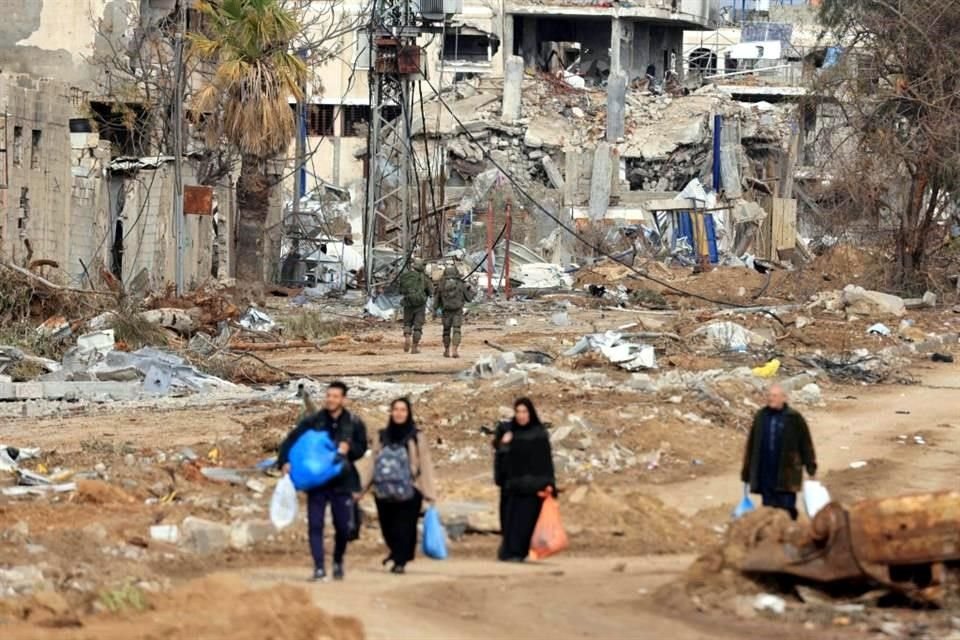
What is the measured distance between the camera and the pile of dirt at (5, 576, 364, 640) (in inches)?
414

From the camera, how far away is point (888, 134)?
4022cm

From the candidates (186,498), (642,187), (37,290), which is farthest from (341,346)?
(642,187)

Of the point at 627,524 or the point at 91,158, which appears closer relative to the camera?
Result: the point at 627,524

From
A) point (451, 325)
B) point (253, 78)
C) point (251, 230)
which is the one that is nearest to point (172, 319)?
point (451, 325)

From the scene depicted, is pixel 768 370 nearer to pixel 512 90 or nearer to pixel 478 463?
pixel 478 463

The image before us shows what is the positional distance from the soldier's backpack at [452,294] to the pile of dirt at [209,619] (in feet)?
54.9

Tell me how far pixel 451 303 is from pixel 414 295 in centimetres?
90

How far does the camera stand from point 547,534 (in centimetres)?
1393

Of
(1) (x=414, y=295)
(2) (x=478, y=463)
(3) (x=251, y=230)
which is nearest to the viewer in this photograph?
(2) (x=478, y=463)

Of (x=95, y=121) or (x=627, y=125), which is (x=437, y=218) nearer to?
(x=95, y=121)

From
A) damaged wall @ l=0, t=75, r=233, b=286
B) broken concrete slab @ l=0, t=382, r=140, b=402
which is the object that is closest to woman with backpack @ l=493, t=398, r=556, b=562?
broken concrete slab @ l=0, t=382, r=140, b=402

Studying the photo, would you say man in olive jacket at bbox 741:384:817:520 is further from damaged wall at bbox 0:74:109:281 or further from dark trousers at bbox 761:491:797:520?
damaged wall at bbox 0:74:109:281

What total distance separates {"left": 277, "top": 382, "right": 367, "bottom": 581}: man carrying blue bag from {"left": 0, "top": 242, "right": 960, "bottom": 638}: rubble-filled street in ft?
1.31

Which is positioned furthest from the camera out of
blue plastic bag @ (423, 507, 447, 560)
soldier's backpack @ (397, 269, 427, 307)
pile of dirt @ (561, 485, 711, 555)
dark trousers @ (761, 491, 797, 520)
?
soldier's backpack @ (397, 269, 427, 307)
